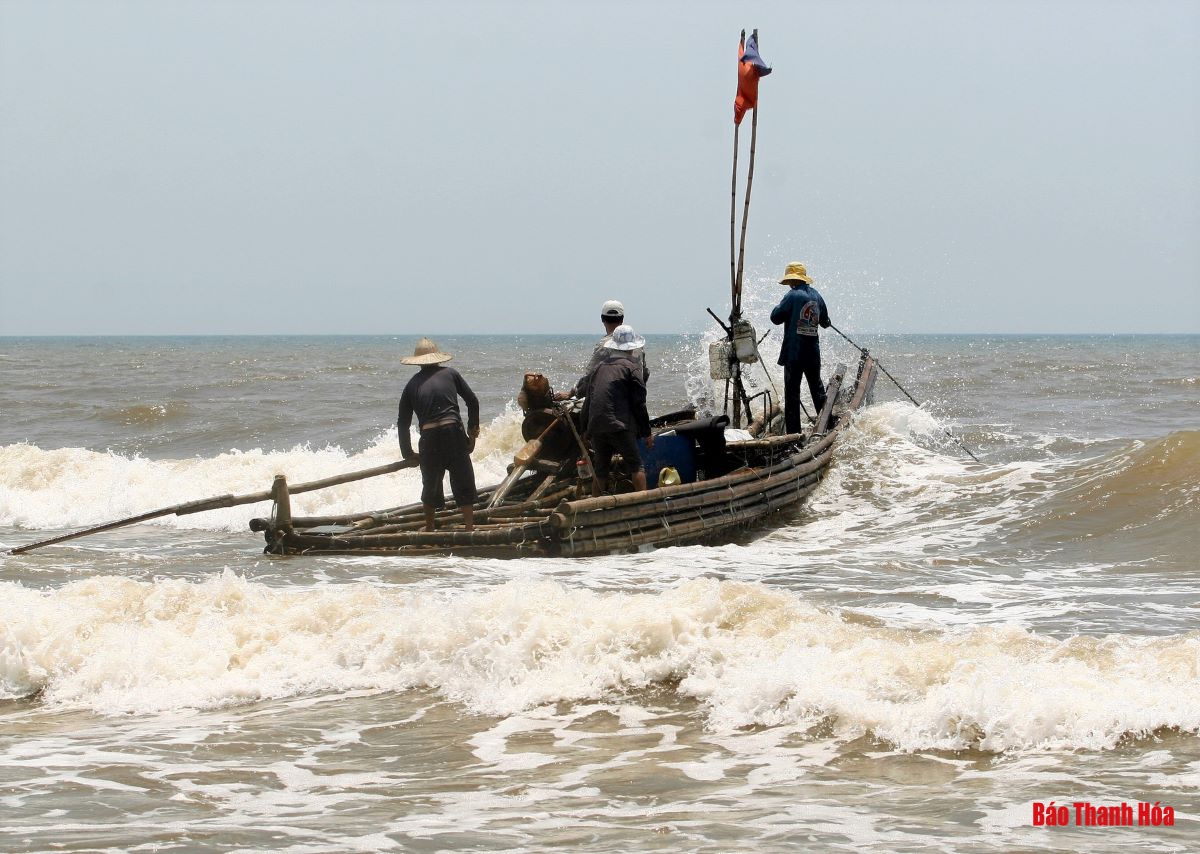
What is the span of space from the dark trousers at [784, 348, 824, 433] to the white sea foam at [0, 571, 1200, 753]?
16.0 ft

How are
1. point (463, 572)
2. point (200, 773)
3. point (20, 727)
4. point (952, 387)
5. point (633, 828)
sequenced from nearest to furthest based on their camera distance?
1. point (633, 828)
2. point (200, 773)
3. point (20, 727)
4. point (463, 572)
5. point (952, 387)

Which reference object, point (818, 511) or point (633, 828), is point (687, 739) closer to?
point (633, 828)

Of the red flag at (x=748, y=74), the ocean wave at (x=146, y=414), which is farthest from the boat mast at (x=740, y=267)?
the ocean wave at (x=146, y=414)

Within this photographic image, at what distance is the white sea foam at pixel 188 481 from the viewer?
1323 cm

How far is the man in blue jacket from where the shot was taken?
1119 cm

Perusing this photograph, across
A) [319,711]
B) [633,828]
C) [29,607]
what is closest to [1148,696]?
[633,828]

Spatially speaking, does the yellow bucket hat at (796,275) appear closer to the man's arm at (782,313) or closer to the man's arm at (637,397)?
the man's arm at (782,313)

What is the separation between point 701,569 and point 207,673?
3.66 meters

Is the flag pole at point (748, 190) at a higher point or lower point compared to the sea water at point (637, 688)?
higher

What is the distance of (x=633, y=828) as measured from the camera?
4.09 metres

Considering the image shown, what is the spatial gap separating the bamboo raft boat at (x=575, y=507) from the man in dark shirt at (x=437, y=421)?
16.6 inches

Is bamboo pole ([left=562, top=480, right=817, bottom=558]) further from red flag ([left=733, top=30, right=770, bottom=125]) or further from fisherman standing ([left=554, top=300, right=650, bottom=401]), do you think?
red flag ([left=733, top=30, right=770, bottom=125])

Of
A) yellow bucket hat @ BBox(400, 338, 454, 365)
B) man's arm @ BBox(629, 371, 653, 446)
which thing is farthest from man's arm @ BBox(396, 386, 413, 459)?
man's arm @ BBox(629, 371, 653, 446)

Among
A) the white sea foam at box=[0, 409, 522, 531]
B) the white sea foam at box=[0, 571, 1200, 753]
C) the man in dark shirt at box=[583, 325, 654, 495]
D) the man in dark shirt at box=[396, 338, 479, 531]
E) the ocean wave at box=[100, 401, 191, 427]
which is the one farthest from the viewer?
the ocean wave at box=[100, 401, 191, 427]
